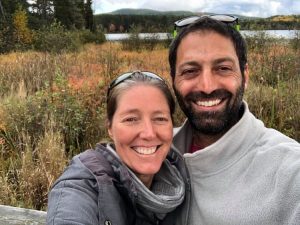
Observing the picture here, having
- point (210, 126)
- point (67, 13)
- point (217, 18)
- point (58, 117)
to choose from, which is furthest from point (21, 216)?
point (67, 13)

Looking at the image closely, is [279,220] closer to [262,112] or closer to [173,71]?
[173,71]

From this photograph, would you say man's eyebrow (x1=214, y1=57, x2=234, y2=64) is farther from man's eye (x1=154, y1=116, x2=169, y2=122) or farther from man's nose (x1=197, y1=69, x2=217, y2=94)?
man's eye (x1=154, y1=116, x2=169, y2=122)

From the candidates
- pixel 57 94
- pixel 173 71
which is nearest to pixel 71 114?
pixel 57 94

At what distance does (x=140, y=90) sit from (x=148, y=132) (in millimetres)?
175

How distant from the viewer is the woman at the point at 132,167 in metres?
1.42

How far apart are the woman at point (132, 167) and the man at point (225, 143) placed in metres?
0.11

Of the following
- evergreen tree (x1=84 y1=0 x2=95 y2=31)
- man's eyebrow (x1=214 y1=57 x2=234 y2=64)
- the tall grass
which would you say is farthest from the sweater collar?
evergreen tree (x1=84 y1=0 x2=95 y2=31)

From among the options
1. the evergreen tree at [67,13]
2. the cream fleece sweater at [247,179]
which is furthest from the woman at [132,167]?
the evergreen tree at [67,13]

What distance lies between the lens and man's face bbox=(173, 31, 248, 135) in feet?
6.10

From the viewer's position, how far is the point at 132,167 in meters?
1.72

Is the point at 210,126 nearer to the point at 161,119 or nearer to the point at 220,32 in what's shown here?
the point at 161,119

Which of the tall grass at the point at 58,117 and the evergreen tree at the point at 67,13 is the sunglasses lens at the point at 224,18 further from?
the evergreen tree at the point at 67,13

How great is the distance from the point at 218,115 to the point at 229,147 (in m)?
0.20

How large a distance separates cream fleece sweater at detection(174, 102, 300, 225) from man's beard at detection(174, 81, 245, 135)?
0.06 metres
